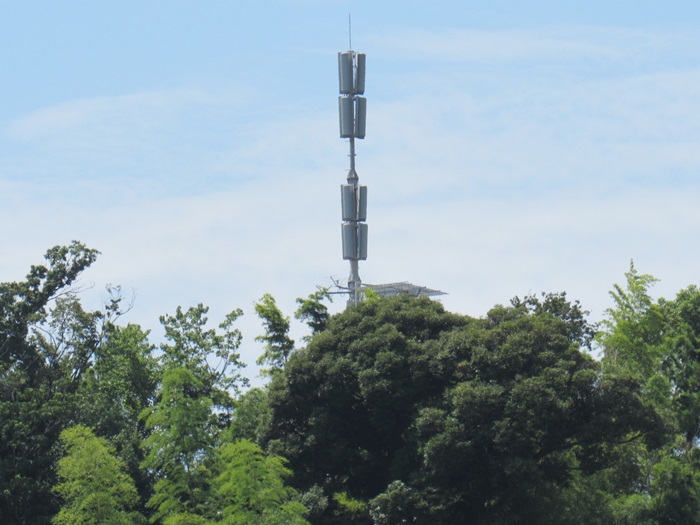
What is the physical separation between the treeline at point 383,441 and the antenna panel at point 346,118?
59.4 feet

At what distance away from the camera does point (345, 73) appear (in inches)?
2168

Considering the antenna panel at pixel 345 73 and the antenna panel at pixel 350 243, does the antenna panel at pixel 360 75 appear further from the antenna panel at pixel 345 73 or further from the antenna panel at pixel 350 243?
the antenna panel at pixel 350 243

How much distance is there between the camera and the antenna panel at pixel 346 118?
5506 centimetres

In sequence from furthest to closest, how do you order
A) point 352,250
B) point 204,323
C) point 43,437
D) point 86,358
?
point 352,250 → point 86,358 → point 204,323 → point 43,437

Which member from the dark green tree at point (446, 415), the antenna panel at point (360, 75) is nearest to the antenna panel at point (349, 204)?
the antenna panel at point (360, 75)

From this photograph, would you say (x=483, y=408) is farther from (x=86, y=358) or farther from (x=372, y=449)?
(x=86, y=358)

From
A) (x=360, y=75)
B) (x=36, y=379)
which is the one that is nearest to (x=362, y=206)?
(x=360, y=75)

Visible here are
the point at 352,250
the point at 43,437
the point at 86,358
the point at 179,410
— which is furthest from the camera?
the point at 352,250

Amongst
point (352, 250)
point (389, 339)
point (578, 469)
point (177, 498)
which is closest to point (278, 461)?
point (177, 498)

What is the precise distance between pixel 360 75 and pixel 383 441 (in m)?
25.9

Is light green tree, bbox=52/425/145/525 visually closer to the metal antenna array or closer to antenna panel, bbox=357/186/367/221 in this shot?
the metal antenna array

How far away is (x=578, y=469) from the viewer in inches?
1244

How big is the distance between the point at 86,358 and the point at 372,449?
1464 centimetres

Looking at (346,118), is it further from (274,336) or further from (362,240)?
(274,336)
